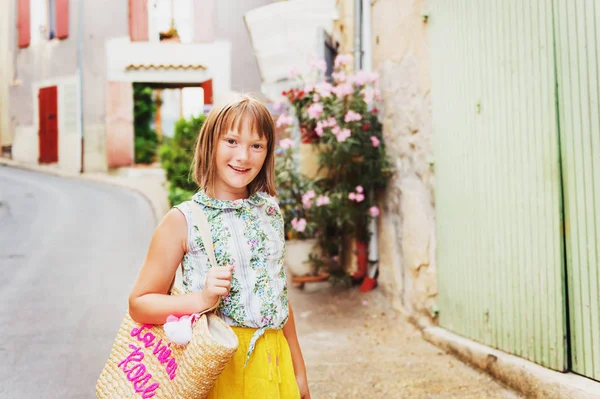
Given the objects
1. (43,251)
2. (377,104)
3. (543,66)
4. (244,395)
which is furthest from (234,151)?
(377,104)

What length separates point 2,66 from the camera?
3346mm

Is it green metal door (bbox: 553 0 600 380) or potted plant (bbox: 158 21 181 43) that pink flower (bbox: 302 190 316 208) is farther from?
green metal door (bbox: 553 0 600 380)

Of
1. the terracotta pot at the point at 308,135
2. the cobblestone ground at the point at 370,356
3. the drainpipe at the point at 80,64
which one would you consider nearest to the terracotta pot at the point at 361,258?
the cobblestone ground at the point at 370,356

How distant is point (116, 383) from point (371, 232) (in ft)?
11.4

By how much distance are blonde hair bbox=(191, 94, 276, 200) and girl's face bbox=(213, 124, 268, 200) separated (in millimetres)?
13

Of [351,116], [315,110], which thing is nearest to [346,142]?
[351,116]

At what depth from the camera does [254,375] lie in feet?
4.01

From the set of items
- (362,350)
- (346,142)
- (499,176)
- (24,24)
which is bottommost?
(362,350)

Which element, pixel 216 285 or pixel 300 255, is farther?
pixel 300 255

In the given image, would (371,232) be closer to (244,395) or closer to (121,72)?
(121,72)

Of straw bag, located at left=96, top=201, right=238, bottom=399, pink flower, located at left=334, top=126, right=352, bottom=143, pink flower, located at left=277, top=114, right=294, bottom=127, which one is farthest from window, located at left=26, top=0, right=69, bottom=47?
straw bag, located at left=96, top=201, right=238, bottom=399

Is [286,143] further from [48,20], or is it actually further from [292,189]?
[48,20]

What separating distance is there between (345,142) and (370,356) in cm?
163

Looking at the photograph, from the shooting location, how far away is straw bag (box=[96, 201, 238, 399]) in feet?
3.39
